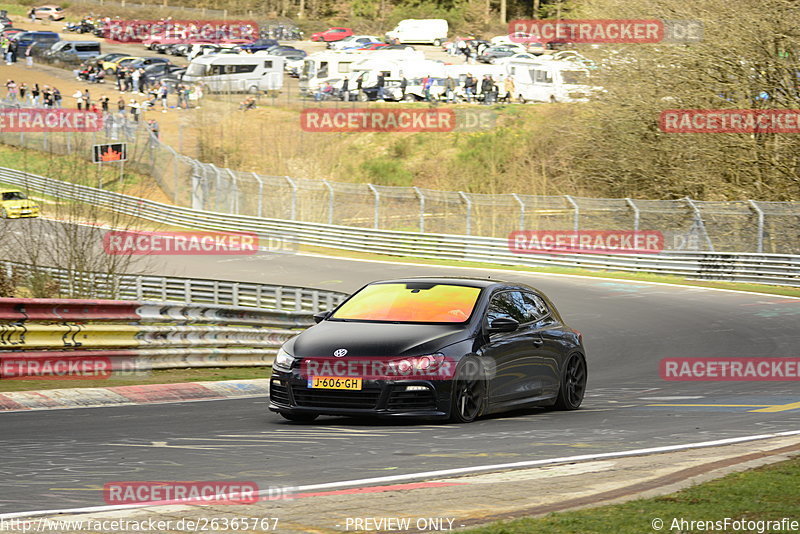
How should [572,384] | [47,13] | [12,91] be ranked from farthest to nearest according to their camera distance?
[47,13]
[12,91]
[572,384]

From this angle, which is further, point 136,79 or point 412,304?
point 136,79

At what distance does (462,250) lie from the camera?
39.1 metres

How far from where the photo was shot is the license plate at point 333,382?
1031 cm

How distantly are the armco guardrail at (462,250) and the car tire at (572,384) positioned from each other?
54.5 ft

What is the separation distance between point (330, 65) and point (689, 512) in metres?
63.6

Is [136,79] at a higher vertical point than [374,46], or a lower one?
lower

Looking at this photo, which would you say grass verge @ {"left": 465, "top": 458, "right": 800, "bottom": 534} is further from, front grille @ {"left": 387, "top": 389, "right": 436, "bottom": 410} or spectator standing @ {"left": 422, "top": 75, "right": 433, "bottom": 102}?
spectator standing @ {"left": 422, "top": 75, "right": 433, "bottom": 102}

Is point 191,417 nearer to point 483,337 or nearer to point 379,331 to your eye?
point 379,331

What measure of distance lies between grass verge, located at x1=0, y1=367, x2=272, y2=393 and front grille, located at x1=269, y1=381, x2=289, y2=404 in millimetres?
3531

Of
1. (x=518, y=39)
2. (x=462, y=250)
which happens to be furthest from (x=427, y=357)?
(x=518, y=39)

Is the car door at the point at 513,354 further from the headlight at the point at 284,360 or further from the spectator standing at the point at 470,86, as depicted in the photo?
the spectator standing at the point at 470,86

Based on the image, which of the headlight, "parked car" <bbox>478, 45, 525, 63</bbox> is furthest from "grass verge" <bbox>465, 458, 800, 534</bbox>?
"parked car" <bbox>478, 45, 525, 63</bbox>

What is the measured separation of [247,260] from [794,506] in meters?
33.8

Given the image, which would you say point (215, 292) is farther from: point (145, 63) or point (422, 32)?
point (422, 32)
